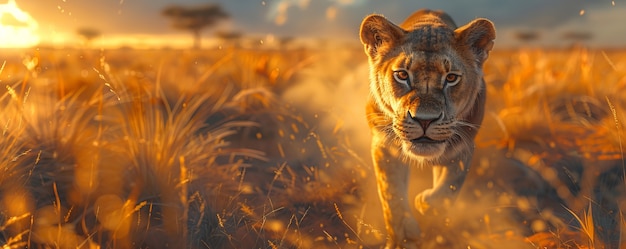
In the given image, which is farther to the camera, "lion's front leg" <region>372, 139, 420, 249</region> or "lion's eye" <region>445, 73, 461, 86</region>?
"lion's front leg" <region>372, 139, 420, 249</region>

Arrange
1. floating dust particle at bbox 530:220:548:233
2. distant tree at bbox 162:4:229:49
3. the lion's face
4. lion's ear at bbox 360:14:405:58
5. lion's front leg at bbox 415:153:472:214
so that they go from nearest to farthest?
the lion's face < lion's ear at bbox 360:14:405:58 < lion's front leg at bbox 415:153:472:214 < floating dust particle at bbox 530:220:548:233 < distant tree at bbox 162:4:229:49

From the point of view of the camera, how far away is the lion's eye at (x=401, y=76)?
3443 mm

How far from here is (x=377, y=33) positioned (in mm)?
3885

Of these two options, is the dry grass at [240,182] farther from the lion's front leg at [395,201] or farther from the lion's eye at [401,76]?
the lion's eye at [401,76]

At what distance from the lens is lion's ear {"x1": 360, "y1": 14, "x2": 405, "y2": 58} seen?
12.2ft

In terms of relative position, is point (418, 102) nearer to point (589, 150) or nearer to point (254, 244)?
point (254, 244)

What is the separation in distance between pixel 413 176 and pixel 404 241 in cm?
154

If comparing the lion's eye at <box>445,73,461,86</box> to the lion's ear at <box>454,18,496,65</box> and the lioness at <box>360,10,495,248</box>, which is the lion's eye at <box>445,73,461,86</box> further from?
the lion's ear at <box>454,18,496,65</box>

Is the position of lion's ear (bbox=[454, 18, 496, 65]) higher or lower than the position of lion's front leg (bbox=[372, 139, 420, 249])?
higher

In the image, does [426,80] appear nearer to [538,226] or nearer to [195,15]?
[538,226]

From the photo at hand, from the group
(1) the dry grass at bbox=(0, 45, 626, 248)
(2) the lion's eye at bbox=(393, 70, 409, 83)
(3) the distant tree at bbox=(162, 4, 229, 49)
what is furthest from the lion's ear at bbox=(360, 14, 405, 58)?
(3) the distant tree at bbox=(162, 4, 229, 49)

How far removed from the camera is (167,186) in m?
3.99

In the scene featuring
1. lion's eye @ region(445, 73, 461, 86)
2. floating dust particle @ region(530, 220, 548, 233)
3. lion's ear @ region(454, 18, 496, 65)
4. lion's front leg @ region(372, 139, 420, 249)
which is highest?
lion's ear @ region(454, 18, 496, 65)

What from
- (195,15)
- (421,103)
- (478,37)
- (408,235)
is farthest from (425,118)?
(195,15)
